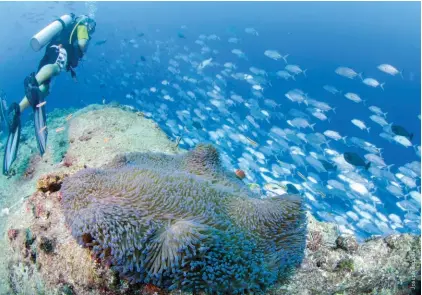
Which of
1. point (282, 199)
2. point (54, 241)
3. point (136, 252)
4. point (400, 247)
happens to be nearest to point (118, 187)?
point (136, 252)

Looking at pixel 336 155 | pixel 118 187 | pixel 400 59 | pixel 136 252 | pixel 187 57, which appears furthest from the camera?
pixel 400 59

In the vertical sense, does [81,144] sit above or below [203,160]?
below

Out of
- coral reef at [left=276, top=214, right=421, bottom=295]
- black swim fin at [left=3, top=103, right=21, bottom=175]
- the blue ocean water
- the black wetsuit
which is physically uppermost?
the black wetsuit

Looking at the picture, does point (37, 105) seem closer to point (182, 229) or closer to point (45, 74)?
point (45, 74)

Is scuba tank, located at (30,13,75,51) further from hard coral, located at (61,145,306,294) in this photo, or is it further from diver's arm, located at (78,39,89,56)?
hard coral, located at (61,145,306,294)

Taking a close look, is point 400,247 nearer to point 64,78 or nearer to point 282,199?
point 282,199

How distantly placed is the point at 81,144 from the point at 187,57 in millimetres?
14291

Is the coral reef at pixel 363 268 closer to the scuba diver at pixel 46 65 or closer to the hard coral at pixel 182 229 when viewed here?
the hard coral at pixel 182 229

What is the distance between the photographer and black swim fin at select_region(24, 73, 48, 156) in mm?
5793

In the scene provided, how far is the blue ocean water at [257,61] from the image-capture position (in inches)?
738

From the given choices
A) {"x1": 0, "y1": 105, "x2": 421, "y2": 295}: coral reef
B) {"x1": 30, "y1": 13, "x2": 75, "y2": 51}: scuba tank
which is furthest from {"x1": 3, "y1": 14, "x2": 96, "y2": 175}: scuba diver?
{"x1": 0, "y1": 105, "x2": 421, "y2": 295}: coral reef

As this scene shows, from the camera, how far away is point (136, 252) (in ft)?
6.21

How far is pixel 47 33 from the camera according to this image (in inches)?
245

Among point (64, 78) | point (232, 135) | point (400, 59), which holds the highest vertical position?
point (232, 135)
